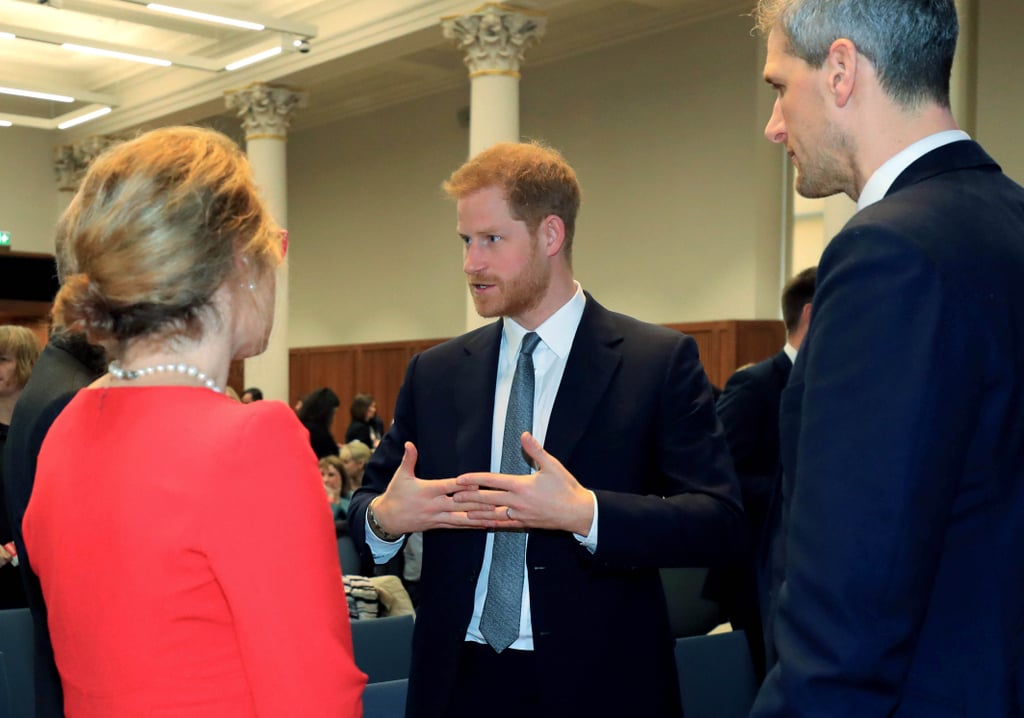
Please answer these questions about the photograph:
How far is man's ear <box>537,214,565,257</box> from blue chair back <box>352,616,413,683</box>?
138cm

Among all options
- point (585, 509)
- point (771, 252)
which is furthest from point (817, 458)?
point (771, 252)

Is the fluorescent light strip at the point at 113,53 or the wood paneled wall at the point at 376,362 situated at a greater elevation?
the fluorescent light strip at the point at 113,53

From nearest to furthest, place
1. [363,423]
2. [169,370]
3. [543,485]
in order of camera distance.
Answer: [169,370] < [543,485] < [363,423]

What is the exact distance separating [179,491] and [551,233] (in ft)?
4.84

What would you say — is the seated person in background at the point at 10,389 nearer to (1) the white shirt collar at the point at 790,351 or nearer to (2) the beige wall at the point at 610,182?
(1) the white shirt collar at the point at 790,351

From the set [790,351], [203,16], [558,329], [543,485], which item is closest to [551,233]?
[558,329]

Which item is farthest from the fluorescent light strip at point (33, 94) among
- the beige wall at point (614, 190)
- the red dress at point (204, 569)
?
the red dress at point (204, 569)

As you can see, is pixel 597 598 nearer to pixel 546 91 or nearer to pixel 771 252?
pixel 771 252

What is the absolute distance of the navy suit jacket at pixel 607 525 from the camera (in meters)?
2.34

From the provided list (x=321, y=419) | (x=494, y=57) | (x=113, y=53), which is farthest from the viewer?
(x=113, y=53)

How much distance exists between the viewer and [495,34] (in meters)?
11.9

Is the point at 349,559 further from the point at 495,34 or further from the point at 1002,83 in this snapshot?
the point at 1002,83

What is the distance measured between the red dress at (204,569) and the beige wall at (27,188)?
1945 cm

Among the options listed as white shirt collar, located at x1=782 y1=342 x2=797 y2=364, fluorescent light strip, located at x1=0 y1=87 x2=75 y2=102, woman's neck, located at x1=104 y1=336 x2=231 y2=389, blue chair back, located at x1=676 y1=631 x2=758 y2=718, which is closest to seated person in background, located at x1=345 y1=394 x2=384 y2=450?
fluorescent light strip, located at x1=0 y1=87 x2=75 y2=102
